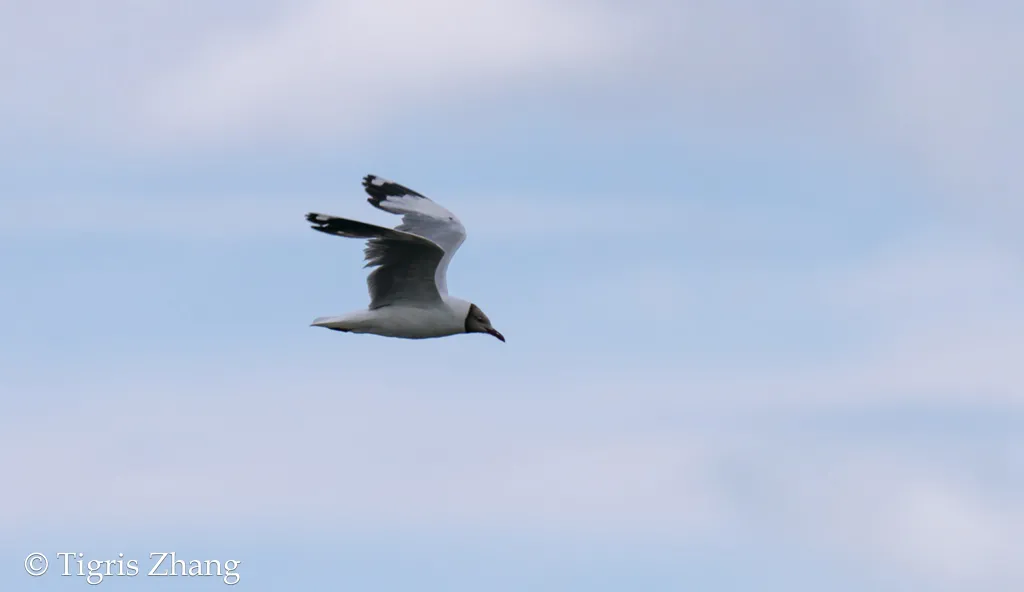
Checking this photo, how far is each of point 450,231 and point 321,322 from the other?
4.05 meters

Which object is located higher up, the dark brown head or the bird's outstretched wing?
the bird's outstretched wing

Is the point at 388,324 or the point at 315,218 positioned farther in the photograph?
the point at 388,324

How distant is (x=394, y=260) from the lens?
81.3 feet

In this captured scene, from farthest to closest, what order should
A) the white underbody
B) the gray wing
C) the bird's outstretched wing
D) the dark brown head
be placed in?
the bird's outstretched wing
the dark brown head
the white underbody
the gray wing

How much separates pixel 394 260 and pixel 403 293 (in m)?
0.77

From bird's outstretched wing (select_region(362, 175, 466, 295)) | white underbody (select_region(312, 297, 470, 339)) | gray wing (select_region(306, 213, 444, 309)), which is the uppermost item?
bird's outstretched wing (select_region(362, 175, 466, 295))

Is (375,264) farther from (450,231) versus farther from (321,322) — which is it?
(450,231)

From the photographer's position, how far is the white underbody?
2531 centimetres

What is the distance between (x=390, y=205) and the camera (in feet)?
99.0

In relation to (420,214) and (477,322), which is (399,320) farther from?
(420,214)

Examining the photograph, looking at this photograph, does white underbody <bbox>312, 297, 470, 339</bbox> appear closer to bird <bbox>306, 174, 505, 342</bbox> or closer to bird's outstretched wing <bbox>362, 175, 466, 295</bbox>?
bird <bbox>306, 174, 505, 342</bbox>

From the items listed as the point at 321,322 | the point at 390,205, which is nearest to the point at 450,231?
the point at 390,205

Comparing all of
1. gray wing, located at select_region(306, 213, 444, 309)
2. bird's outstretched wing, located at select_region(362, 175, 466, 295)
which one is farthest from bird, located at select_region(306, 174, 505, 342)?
bird's outstretched wing, located at select_region(362, 175, 466, 295)

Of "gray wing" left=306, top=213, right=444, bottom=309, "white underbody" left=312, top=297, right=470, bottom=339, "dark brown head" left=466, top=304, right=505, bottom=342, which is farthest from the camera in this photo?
"dark brown head" left=466, top=304, right=505, bottom=342
